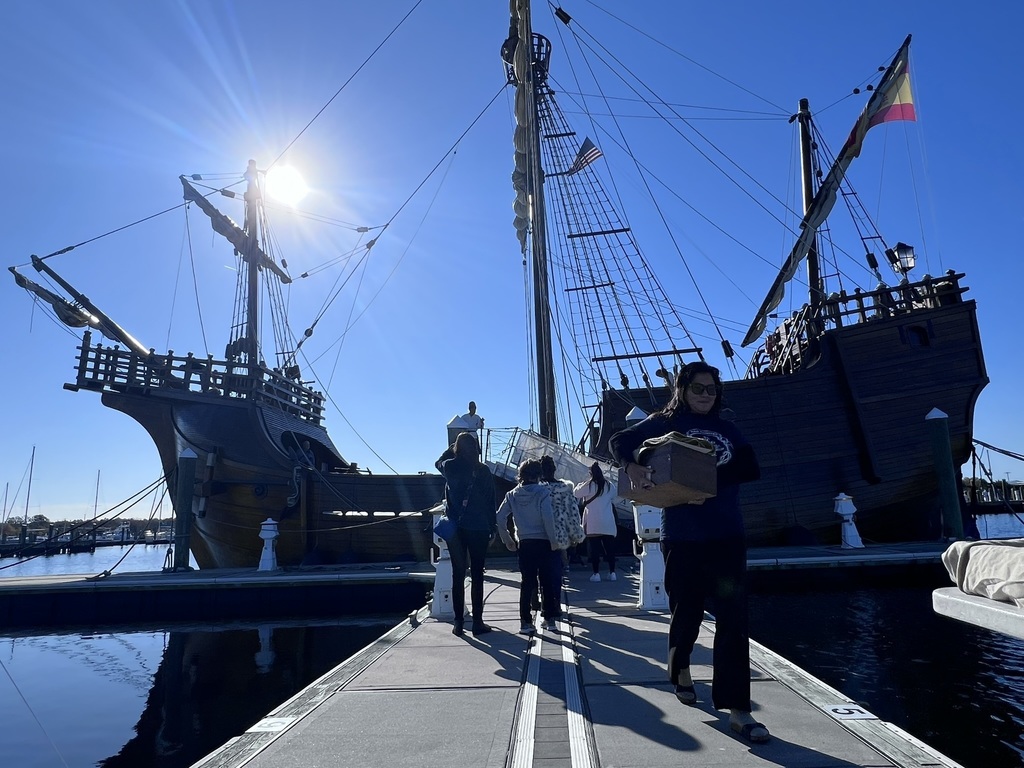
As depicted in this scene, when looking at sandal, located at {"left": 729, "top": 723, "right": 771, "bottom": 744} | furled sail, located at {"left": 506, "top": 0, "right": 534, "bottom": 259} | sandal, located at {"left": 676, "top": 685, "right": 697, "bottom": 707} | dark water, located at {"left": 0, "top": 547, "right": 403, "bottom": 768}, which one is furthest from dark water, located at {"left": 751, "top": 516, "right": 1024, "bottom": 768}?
furled sail, located at {"left": 506, "top": 0, "right": 534, "bottom": 259}

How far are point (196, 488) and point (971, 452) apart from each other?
16.0 metres

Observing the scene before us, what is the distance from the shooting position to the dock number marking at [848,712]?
8.64ft

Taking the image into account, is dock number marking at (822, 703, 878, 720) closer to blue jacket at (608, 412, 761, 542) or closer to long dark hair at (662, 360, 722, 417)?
blue jacket at (608, 412, 761, 542)

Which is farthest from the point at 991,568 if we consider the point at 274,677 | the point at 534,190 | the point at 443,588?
the point at 534,190

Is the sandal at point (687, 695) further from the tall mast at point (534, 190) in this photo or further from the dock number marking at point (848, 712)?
the tall mast at point (534, 190)

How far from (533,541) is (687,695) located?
2334 millimetres

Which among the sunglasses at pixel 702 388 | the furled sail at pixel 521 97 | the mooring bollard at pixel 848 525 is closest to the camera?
the sunglasses at pixel 702 388

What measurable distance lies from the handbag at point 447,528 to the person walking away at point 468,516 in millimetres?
28

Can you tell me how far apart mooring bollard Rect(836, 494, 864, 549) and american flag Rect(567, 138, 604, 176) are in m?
12.6

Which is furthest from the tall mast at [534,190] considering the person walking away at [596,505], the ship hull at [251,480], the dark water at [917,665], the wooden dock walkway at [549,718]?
the wooden dock walkway at [549,718]

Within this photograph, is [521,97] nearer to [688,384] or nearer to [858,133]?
[858,133]

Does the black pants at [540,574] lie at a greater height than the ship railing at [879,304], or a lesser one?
lesser

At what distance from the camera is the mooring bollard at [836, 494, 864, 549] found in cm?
1110

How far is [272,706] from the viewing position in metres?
4.91
